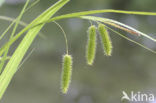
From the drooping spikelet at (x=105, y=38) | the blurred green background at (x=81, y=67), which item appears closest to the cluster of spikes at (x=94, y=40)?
the drooping spikelet at (x=105, y=38)

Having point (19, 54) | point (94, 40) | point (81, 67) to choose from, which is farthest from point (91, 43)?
point (81, 67)

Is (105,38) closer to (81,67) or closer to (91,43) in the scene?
(91,43)

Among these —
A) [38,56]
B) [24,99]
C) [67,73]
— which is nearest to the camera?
[67,73]

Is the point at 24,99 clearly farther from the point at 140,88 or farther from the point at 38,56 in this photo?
the point at 140,88

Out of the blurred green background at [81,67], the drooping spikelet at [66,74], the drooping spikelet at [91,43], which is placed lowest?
the drooping spikelet at [66,74]

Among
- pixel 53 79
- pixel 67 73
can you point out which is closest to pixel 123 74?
pixel 53 79

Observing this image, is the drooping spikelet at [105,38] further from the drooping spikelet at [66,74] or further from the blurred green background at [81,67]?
the blurred green background at [81,67]

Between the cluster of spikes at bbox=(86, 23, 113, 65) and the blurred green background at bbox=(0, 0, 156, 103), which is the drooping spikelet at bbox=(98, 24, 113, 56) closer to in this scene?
the cluster of spikes at bbox=(86, 23, 113, 65)

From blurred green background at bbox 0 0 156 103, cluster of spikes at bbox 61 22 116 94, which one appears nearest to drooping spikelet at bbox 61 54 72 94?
cluster of spikes at bbox 61 22 116 94
